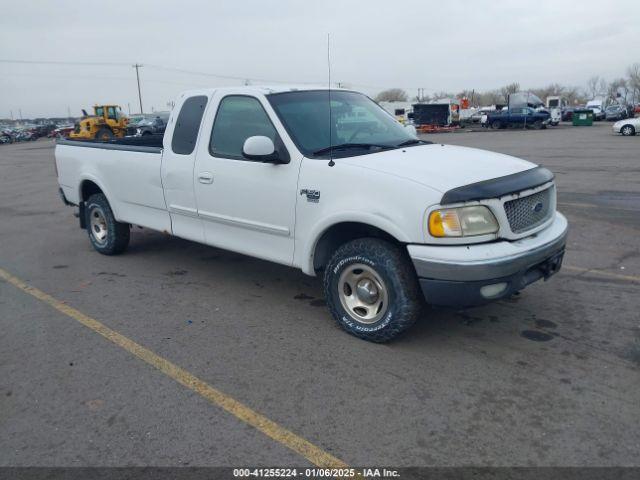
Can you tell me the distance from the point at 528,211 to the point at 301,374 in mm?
2013

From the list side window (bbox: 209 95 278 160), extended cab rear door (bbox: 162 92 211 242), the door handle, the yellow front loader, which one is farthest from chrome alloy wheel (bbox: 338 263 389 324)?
the yellow front loader

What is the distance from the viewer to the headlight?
12.0 feet

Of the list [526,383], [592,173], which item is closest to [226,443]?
[526,383]

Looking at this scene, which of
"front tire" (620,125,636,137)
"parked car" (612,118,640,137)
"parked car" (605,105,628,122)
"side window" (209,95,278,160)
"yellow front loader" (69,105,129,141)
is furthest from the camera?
"parked car" (605,105,628,122)

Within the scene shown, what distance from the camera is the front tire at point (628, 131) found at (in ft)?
94.7

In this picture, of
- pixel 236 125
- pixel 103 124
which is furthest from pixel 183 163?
pixel 103 124

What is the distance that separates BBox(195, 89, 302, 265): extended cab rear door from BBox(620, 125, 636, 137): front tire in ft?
96.9

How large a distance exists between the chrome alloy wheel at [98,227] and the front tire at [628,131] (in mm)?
29401

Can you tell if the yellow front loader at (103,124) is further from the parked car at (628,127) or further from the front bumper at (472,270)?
the front bumper at (472,270)

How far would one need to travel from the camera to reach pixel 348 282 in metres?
4.33

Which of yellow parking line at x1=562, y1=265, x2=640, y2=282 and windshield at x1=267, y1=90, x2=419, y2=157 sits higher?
windshield at x1=267, y1=90, x2=419, y2=157

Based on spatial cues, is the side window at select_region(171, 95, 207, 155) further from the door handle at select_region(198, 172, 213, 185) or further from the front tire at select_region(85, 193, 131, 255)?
the front tire at select_region(85, 193, 131, 255)

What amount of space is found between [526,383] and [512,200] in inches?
48.6

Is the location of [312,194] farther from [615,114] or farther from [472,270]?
[615,114]
